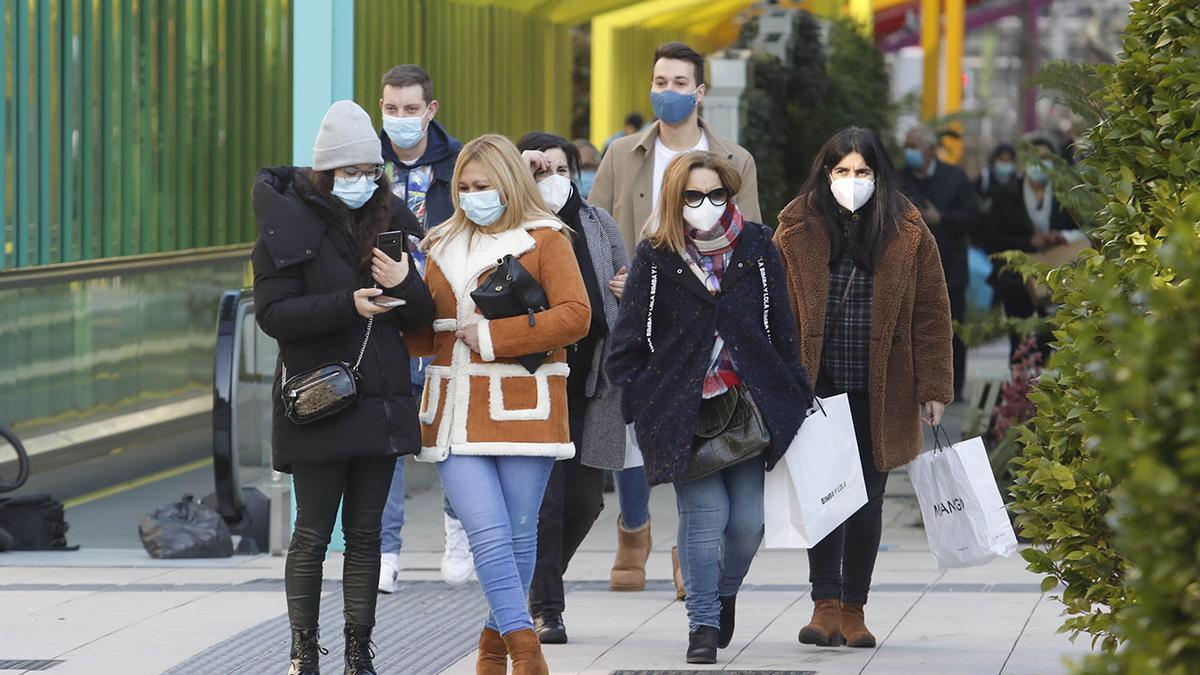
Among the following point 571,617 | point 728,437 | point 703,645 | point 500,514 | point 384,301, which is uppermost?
point 384,301

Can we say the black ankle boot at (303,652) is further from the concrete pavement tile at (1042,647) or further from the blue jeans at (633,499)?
the blue jeans at (633,499)

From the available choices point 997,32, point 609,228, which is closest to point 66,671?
point 609,228

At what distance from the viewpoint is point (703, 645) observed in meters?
6.21

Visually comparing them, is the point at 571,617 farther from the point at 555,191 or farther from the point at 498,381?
the point at 498,381

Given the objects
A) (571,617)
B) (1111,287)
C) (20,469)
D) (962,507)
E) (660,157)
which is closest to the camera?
(1111,287)

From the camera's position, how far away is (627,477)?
7.77 metres

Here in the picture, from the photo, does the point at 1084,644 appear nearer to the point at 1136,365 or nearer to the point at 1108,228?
the point at 1108,228

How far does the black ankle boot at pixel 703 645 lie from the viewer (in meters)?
6.21

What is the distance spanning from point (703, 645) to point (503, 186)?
1.49 meters

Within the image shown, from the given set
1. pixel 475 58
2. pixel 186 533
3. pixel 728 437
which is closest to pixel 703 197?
pixel 728 437

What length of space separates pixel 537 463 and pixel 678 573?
186 centimetres

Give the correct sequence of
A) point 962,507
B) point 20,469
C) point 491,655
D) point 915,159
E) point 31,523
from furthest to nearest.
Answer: point 915,159 < point 20,469 < point 31,523 < point 962,507 < point 491,655

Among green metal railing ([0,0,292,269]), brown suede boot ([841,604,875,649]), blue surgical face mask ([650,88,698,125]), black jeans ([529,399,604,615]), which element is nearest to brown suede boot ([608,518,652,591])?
black jeans ([529,399,604,615])

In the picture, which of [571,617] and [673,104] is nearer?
[571,617]
